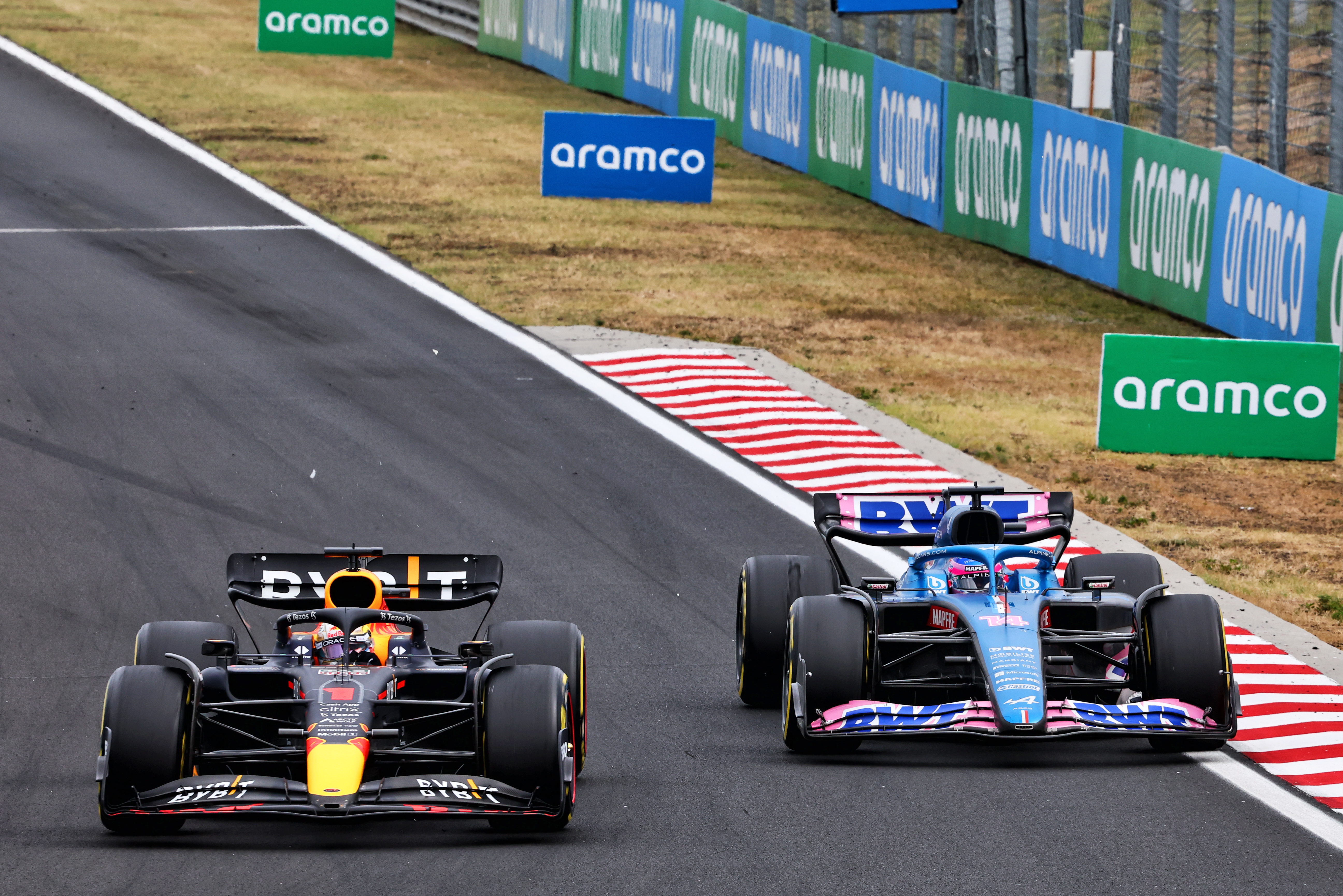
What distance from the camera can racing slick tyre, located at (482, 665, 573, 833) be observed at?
344 inches

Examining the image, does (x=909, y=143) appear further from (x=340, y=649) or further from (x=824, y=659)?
(x=340, y=649)

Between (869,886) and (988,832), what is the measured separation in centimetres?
92

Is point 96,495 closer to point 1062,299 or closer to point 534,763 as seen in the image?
point 534,763

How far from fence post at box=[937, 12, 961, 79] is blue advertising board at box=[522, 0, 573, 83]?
10551mm

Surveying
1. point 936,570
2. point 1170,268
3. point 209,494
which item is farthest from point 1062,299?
point 936,570

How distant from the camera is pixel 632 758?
1036 centimetres

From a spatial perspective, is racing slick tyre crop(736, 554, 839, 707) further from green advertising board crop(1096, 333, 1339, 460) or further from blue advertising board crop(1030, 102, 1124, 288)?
blue advertising board crop(1030, 102, 1124, 288)

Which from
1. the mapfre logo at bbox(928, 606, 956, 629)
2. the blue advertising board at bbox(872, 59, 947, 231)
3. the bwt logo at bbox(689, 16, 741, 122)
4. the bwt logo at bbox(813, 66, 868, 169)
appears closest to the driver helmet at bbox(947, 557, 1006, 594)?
the mapfre logo at bbox(928, 606, 956, 629)

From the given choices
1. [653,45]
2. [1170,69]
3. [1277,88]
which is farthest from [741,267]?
[653,45]

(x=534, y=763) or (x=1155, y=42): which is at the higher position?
(x=1155, y=42)

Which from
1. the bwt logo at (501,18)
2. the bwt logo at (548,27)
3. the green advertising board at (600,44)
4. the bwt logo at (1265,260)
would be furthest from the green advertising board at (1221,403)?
the bwt logo at (501,18)

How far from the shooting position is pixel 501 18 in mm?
39938

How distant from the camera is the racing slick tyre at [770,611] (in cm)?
1135

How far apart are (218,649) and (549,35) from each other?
1184 inches
